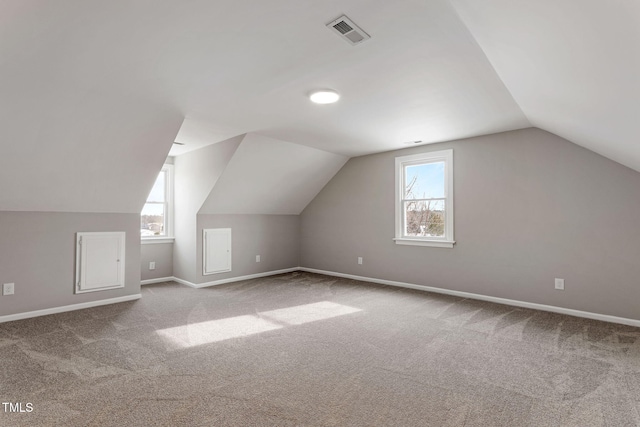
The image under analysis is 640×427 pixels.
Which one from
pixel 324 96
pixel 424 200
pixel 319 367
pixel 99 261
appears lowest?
pixel 319 367

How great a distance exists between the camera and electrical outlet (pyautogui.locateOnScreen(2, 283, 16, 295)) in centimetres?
353

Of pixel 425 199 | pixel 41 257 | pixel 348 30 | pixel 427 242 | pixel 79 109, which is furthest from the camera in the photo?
pixel 425 199

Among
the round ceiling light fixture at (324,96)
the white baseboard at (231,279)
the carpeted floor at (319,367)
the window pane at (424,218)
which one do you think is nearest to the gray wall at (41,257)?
→ the carpeted floor at (319,367)

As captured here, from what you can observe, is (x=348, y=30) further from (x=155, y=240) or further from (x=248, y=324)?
(x=155, y=240)

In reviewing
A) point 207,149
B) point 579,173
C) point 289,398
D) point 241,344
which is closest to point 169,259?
point 207,149

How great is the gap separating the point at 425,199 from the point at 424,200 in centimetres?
3

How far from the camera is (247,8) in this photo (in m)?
1.78

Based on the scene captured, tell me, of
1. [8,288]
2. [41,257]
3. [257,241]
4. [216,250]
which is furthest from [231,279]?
[8,288]

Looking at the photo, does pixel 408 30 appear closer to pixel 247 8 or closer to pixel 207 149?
pixel 247 8

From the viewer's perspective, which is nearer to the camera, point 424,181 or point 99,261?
point 99,261

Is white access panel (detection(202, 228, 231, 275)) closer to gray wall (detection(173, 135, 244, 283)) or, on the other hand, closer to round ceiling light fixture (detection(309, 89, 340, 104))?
gray wall (detection(173, 135, 244, 283))

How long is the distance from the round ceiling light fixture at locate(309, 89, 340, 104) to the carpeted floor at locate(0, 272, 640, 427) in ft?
7.29

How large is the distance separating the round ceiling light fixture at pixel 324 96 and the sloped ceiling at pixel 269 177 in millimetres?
1553

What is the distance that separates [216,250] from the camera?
5.41 metres
